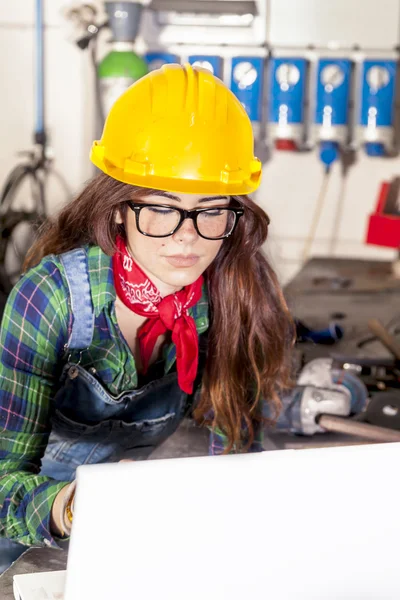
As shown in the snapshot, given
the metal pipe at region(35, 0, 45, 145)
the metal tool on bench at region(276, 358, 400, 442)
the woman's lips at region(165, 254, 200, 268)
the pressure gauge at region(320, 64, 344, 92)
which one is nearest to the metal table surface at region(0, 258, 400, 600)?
the metal tool on bench at region(276, 358, 400, 442)

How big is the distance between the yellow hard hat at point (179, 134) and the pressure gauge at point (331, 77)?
233 centimetres

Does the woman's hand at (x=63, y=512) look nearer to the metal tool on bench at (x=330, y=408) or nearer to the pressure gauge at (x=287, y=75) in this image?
the metal tool on bench at (x=330, y=408)

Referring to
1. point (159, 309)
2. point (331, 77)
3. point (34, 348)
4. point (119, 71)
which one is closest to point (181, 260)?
point (159, 309)

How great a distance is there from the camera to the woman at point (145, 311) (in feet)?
4.23

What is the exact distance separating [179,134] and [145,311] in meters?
0.32

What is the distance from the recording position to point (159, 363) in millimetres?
1582

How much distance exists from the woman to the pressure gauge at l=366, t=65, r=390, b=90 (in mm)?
2186

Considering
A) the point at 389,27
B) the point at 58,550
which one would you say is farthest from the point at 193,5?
the point at 58,550

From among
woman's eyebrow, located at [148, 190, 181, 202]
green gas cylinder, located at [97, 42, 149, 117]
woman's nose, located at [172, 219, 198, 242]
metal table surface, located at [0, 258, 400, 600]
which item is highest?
green gas cylinder, located at [97, 42, 149, 117]

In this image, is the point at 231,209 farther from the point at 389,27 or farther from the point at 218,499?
the point at 389,27

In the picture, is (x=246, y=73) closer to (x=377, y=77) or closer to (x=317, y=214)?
(x=377, y=77)

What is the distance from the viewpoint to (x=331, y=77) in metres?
3.56

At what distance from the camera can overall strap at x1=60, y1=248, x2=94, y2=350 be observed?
1363mm

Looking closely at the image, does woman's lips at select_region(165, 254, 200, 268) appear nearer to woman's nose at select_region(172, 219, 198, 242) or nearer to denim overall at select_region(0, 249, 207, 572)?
woman's nose at select_region(172, 219, 198, 242)
